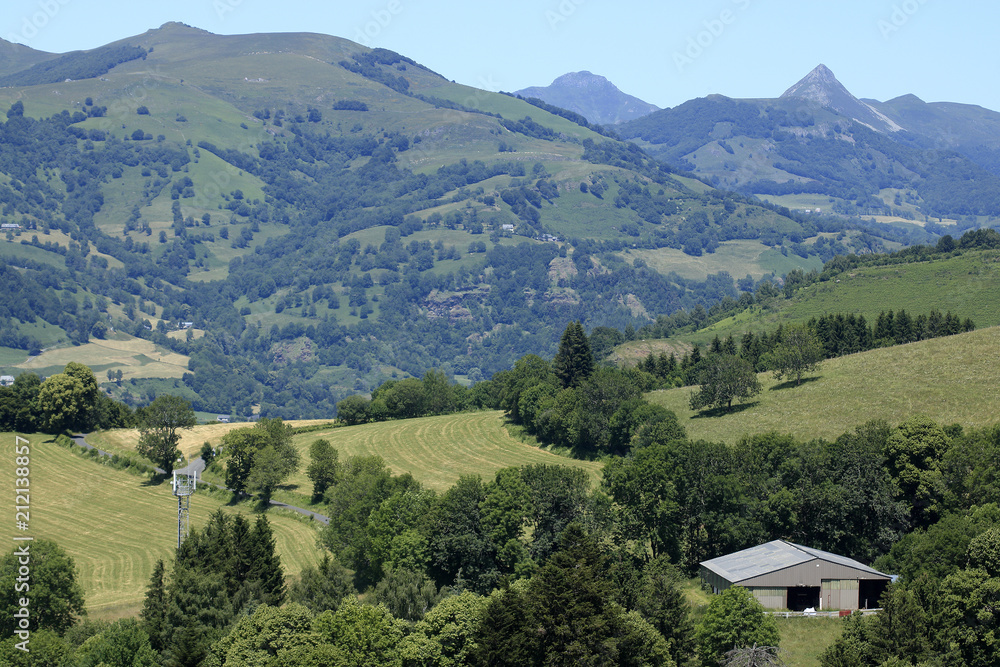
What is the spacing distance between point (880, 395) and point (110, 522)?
78321 mm

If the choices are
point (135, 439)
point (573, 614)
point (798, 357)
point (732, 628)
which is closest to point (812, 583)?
point (732, 628)

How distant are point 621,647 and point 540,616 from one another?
468 cm

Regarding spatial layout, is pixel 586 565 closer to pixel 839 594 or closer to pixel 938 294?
pixel 839 594

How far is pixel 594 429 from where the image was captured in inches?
4505

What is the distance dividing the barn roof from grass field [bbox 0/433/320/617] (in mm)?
33378

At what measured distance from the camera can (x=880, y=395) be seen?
106125mm

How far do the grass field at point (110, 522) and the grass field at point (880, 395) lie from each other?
45.0 metres

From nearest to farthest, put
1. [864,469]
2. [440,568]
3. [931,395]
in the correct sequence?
[440,568] < [864,469] < [931,395]

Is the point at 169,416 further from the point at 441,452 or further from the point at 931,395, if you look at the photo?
the point at 931,395

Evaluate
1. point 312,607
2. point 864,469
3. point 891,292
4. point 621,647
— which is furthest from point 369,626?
point 891,292

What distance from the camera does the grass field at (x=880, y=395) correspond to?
98.7m

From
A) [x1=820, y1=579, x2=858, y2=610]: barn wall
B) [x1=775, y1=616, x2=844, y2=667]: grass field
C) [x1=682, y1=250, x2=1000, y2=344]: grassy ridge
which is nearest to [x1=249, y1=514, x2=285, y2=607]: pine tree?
[x1=775, y1=616, x2=844, y2=667]: grass field

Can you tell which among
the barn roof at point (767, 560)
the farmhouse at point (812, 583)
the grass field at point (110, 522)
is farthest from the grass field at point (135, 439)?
the farmhouse at point (812, 583)

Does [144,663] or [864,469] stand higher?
[864,469]
